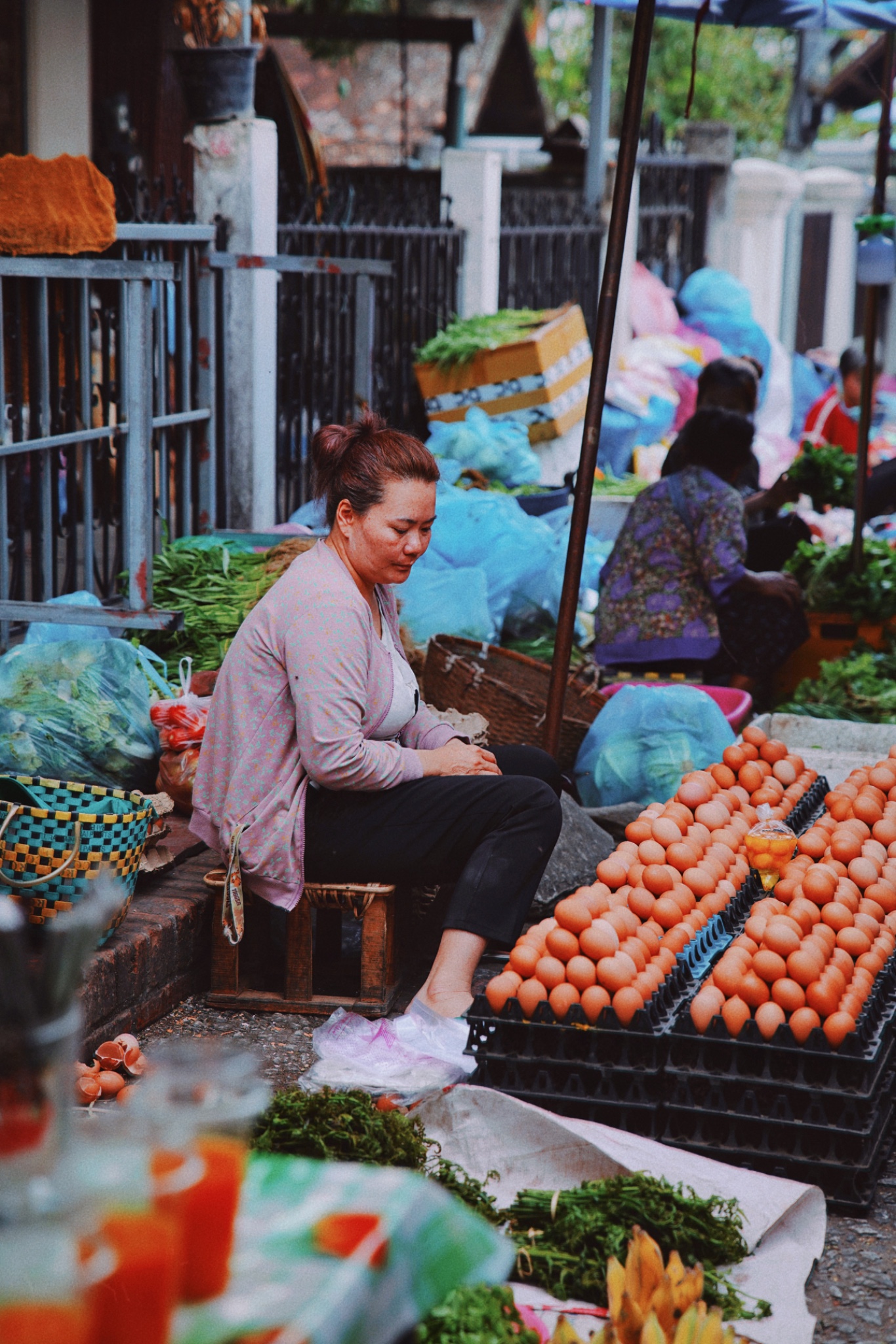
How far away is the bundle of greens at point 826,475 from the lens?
298 inches

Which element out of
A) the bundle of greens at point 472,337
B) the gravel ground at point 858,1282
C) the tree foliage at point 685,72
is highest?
the tree foliage at point 685,72

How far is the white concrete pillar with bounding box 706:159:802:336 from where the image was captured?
642 inches

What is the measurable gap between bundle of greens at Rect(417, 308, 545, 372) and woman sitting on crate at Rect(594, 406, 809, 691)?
122 inches

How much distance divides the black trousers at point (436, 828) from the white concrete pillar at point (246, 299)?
10.8ft

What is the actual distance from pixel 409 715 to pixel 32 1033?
2.71m

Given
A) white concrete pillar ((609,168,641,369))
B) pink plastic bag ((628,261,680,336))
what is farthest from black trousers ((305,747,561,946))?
pink plastic bag ((628,261,680,336))

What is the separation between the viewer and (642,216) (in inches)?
554

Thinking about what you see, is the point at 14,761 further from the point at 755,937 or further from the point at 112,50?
the point at 112,50

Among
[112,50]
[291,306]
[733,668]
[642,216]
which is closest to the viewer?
[733,668]

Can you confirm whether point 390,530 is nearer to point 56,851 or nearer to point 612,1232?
point 56,851

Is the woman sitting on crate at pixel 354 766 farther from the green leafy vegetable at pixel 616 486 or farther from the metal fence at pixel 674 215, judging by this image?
the metal fence at pixel 674 215

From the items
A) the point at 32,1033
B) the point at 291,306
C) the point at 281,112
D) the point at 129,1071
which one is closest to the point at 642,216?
the point at 281,112

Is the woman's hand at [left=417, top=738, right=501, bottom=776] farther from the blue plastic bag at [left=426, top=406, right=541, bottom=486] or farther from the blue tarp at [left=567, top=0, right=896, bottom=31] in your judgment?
the blue plastic bag at [left=426, top=406, right=541, bottom=486]

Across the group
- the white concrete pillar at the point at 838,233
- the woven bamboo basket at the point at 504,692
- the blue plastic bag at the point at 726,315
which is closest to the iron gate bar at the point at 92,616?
the woven bamboo basket at the point at 504,692
